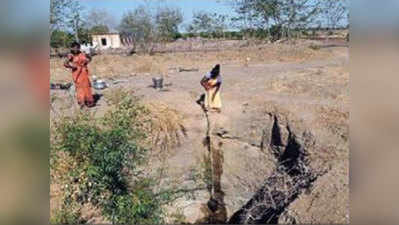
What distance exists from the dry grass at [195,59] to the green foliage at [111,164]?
0.24m

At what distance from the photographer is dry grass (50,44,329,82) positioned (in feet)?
10.3

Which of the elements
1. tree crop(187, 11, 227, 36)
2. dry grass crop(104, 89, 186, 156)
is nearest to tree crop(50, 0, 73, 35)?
dry grass crop(104, 89, 186, 156)

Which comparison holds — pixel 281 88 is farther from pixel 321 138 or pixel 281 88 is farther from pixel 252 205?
pixel 252 205

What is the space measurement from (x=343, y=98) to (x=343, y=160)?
388 mm

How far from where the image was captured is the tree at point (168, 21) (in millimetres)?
3109

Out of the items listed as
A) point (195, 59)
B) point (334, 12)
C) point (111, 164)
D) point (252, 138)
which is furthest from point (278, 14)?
point (111, 164)

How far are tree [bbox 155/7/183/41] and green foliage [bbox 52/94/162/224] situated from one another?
1.76 ft

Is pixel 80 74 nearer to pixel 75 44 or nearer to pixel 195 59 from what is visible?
pixel 75 44

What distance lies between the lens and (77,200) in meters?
3.14
